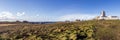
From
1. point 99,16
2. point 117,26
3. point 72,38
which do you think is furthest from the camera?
point 99,16

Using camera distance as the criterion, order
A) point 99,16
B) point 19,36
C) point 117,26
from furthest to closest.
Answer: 1. point 99,16
2. point 117,26
3. point 19,36

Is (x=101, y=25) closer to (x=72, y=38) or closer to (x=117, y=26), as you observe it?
(x=117, y=26)

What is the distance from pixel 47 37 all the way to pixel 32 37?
1.79 metres

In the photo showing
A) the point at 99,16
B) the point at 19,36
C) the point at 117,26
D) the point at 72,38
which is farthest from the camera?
the point at 99,16

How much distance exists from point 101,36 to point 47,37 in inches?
259

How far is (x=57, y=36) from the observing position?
2891 centimetres

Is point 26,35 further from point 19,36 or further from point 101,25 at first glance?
point 101,25

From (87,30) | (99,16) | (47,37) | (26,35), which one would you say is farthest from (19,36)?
(99,16)

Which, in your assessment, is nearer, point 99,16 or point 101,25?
point 101,25

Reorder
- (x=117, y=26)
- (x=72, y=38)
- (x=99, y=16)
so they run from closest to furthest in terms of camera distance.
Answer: (x=72, y=38) → (x=117, y=26) → (x=99, y=16)

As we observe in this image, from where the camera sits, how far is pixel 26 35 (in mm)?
30656

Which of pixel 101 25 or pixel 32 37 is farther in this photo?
pixel 101 25

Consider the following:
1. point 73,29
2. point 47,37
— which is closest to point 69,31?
point 73,29

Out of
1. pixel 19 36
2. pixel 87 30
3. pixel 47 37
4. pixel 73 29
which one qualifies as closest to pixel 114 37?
pixel 87 30
